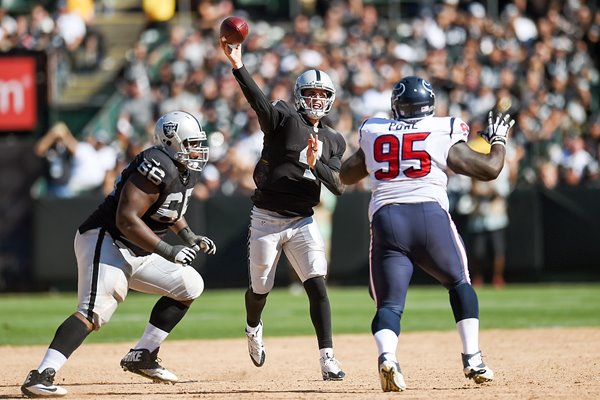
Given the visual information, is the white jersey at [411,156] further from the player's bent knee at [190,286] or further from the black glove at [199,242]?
the player's bent knee at [190,286]

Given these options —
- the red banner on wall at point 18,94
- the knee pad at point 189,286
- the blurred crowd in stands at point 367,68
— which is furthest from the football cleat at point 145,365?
the red banner on wall at point 18,94

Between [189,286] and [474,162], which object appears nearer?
[474,162]

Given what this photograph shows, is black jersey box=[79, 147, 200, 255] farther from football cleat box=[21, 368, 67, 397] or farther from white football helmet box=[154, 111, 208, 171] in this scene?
football cleat box=[21, 368, 67, 397]

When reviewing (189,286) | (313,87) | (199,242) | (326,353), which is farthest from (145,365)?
(313,87)

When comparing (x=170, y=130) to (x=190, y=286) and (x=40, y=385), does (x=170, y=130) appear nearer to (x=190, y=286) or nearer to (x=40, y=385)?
(x=190, y=286)

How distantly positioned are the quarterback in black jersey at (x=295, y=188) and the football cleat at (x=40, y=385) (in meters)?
2.09

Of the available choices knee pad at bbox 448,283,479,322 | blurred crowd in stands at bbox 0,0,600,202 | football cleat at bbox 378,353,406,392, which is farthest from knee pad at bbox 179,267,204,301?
Answer: blurred crowd in stands at bbox 0,0,600,202

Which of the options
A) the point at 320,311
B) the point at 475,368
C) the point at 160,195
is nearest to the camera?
the point at 475,368

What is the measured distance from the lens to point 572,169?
2002cm

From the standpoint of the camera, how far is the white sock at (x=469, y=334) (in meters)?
7.75

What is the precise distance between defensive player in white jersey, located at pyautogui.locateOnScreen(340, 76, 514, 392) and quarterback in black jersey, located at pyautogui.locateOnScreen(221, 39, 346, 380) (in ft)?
3.68

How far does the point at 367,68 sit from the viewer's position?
21203 mm

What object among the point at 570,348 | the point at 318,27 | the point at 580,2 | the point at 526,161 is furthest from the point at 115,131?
the point at 570,348

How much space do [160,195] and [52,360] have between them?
1.41 m
